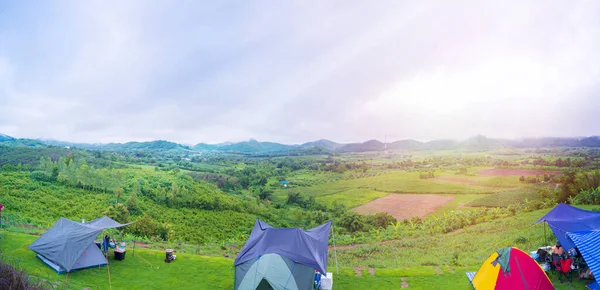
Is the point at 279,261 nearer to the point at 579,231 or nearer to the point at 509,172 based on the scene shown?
the point at 579,231

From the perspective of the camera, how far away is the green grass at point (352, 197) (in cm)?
2912

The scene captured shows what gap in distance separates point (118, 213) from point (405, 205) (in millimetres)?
21963

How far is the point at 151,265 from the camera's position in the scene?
1020cm

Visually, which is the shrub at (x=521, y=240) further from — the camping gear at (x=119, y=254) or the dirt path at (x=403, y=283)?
the camping gear at (x=119, y=254)

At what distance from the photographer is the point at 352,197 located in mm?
30375

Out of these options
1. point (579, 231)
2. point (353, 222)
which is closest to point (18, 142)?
point (353, 222)

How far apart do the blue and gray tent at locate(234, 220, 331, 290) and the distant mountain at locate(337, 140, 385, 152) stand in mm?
27241

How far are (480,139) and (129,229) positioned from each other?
2638 cm

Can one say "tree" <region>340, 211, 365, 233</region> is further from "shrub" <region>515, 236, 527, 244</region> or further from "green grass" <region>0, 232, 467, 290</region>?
"green grass" <region>0, 232, 467, 290</region>

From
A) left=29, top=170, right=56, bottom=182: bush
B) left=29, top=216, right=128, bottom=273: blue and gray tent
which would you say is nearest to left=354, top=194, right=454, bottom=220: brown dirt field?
left=29, top=216, right=128, bottom=273: blue and gray tent

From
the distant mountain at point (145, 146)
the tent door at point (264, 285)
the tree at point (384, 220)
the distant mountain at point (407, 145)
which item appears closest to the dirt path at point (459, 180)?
the distant mountain at point (407, 145)

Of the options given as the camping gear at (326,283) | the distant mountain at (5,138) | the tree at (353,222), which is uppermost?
the distant mountain at (5,138)

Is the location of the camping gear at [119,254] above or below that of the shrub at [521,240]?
above

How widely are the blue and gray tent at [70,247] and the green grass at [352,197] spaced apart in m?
22.4
